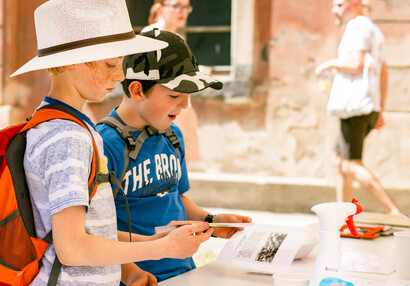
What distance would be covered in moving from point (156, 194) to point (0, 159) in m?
0.73

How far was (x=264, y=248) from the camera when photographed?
1791 millimetres

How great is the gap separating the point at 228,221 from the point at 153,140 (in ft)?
1.10

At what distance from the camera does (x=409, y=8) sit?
5859mm

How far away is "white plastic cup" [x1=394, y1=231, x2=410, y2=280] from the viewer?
1626mm

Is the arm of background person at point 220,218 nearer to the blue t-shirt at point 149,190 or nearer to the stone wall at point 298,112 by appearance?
the blue t-shirt at point 149,190

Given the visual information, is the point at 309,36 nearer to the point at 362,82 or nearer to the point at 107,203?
the point at 362,82

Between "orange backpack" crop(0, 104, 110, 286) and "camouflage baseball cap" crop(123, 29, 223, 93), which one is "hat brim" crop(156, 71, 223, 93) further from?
"orange backpack" crop(0, 104, 110, 286)

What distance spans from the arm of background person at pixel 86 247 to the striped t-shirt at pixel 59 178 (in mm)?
29

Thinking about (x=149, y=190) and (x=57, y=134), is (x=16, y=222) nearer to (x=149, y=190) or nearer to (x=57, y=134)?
(x=57, y=134)

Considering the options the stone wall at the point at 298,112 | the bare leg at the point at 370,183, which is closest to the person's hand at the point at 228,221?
the bare leg at the point at 370,183

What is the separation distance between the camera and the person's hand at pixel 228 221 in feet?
6.22

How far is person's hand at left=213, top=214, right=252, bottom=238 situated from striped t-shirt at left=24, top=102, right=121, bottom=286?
1.79ft

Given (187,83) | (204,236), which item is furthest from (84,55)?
(187,83)

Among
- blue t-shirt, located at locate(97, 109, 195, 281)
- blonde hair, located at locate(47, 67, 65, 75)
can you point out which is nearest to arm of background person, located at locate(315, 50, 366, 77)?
blue t-shirt, located at locate(97, 109, 195, 281)
